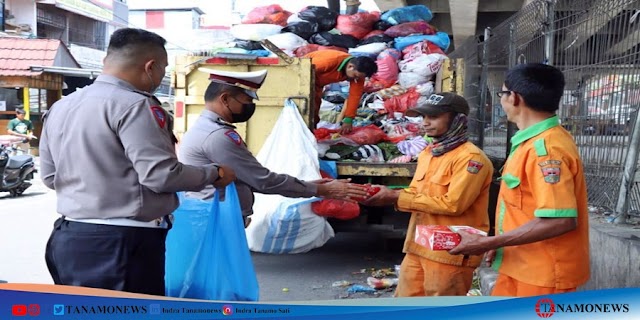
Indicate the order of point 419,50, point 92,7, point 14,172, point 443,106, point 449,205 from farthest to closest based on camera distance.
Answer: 1. point 92,7
2. point 14,172
3. point 419,50
4. point 443,106
5. point 449,205

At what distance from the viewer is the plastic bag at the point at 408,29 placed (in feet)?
29.3

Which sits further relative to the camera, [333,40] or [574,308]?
[333,40]

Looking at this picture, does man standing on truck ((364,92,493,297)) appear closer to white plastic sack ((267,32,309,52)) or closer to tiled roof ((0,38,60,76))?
white plastic sack ((267,32,309,52))

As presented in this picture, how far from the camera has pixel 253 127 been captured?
20.9ft

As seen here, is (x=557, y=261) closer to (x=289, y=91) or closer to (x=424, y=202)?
(x=424, y=202)

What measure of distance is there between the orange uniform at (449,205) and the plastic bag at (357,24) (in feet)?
19.7

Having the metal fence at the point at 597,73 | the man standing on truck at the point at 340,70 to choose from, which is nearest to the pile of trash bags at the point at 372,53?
the man standing on truck at the point at 340,70

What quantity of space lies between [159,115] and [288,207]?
10.4ft

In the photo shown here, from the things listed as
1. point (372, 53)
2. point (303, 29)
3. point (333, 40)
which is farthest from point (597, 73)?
point (303, 29)

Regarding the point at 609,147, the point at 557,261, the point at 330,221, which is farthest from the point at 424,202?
the point at 330,221

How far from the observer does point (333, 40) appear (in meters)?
8.86

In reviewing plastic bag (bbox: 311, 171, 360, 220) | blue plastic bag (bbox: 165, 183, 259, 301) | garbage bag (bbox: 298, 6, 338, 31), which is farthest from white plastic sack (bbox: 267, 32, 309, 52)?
blue plastic bag (bbox: 165, 183, 259, 301)
